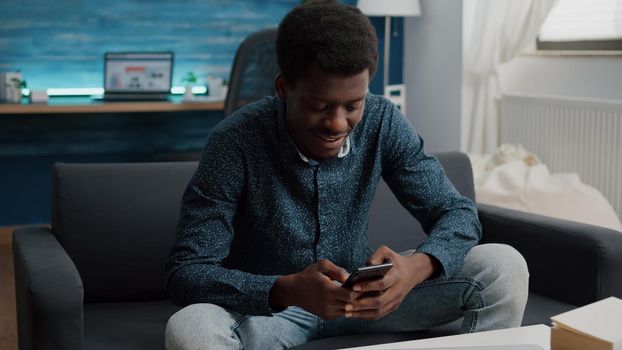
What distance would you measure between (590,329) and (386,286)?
0.36 m

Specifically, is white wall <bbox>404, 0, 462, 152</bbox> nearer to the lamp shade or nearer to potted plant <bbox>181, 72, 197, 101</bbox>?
the lamp shade

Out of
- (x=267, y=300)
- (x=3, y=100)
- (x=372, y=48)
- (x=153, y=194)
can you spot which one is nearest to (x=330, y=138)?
(x=372, y=48)

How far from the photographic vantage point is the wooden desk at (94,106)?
13.4 feet

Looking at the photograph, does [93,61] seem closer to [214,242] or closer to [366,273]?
[214,242]

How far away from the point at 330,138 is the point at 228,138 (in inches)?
8.8

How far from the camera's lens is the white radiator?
3.68m

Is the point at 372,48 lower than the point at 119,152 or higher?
higher

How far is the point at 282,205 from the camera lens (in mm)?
1753

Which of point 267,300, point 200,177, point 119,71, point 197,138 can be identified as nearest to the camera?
point 267,300

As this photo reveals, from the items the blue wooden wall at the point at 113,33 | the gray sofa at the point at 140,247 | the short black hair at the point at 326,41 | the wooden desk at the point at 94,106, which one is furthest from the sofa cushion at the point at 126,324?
the blue wooden wall at the point at 113,33

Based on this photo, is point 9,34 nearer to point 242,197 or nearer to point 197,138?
point 197,138

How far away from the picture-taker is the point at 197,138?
4.95m

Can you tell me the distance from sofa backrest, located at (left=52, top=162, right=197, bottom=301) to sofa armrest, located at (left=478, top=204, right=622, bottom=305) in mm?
859

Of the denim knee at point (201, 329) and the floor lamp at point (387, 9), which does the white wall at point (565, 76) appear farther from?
the denim knee at point (201, 329)
